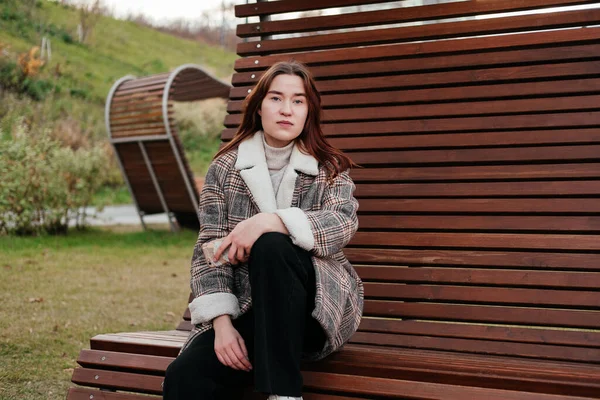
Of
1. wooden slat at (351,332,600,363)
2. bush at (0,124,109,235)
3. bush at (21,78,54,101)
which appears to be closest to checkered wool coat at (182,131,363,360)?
wooden slat at (351,332,600,363)

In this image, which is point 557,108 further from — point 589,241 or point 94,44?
point 94,44

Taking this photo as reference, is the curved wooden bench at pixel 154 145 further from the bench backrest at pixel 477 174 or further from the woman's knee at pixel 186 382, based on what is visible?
the woman's knee at pixel 186 382

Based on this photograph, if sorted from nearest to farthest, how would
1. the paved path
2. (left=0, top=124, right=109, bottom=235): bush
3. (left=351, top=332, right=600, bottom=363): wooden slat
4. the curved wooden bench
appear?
(left=351, top=332, right=600, bottom=363): wooden slat
(left=0, top=124, right=109, bottom=235): bush
the curved wooden bench
the paved path

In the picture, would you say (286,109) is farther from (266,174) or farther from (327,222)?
(327,222)

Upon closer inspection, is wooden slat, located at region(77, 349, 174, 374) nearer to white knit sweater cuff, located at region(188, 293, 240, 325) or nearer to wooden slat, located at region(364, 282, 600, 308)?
white knit sweater cuff, located at region(188, 293, 240, 325)

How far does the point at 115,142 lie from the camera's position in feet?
38.8

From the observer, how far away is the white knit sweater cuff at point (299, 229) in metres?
2.52

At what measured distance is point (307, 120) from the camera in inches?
118

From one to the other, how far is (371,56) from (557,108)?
2.91ft

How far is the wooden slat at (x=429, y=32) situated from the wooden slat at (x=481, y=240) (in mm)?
923

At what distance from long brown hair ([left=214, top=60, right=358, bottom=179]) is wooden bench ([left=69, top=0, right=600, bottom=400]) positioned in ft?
1.80

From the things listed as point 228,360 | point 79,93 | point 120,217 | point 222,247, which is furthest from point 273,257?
point 79,93

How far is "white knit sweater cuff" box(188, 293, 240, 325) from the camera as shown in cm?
262

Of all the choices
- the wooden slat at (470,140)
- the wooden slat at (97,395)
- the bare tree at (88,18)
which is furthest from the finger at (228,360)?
the bare tree at (88,18)
